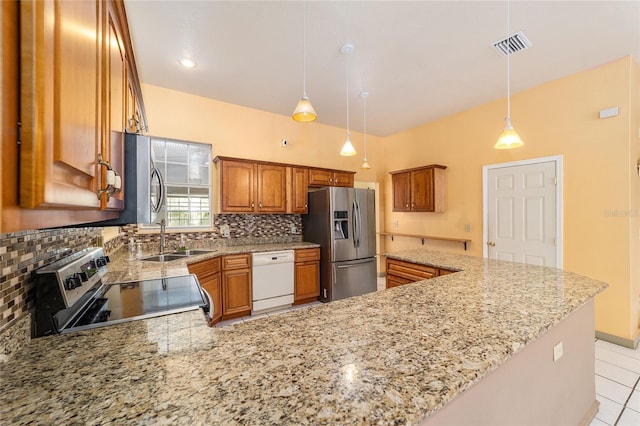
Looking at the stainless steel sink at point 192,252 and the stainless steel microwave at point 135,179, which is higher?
the stainless steel microwave at point 135,179

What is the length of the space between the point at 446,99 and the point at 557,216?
2.05 meters

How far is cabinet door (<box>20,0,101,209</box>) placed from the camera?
0.39m

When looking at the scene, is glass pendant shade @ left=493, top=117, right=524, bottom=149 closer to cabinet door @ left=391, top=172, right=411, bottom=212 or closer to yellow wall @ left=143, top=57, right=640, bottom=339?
yellow wall @ left=143, top=57, right=640, bottom=339

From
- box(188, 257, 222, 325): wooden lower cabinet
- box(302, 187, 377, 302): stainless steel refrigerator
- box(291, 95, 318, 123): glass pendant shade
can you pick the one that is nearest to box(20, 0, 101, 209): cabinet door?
box(291, 95, 318, 123): glass pendant shade

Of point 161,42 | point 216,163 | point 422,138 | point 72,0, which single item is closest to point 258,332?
point 72,0

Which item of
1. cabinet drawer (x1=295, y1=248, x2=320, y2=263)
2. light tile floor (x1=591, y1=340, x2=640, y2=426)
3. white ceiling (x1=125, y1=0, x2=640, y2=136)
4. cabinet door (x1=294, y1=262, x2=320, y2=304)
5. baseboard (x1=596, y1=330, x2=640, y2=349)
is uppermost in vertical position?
white ceiling (x1=125, y1=0, x2=640, y2=136)

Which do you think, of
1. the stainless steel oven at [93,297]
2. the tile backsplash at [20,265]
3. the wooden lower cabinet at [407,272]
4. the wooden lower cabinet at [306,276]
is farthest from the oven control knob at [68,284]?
the wooden lower cabinet at [306,276]

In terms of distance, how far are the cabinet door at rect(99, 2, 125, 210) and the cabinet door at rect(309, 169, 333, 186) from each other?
304 centimetres

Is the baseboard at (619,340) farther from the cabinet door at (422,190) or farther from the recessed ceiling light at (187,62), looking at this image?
the recessed ceiling light at (187,62)

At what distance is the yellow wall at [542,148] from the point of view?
8.70 feet

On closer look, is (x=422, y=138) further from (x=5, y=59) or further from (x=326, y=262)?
(x=5, y=59)

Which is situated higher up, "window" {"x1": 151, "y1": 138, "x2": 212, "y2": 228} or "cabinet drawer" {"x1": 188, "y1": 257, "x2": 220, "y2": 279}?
"window" {"x1": 151, "y1": 138, "x2": 212, "y2": 228}

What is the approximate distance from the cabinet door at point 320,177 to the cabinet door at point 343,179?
0.09 meters

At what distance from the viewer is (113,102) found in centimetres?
97
